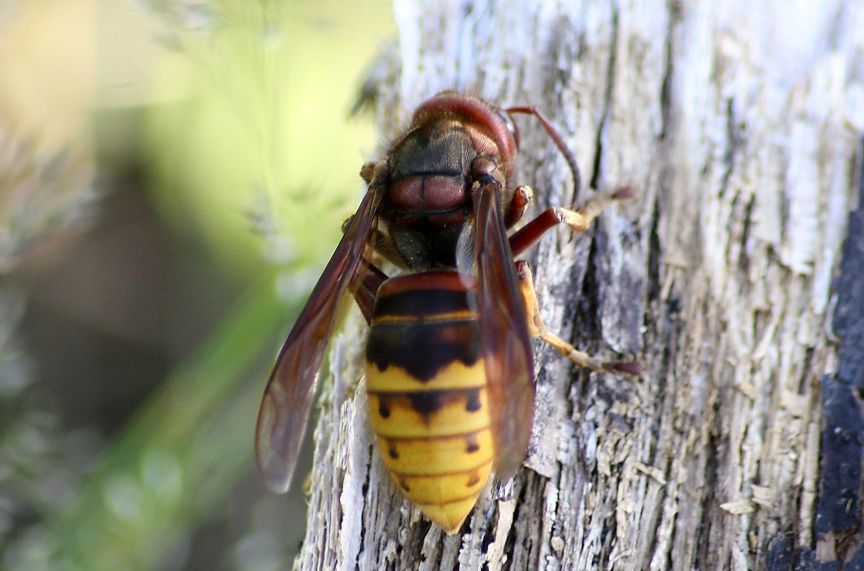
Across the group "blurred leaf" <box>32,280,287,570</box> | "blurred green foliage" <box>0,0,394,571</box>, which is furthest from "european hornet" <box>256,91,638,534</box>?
"blurred leaf" <box>32,280,287,570</box>

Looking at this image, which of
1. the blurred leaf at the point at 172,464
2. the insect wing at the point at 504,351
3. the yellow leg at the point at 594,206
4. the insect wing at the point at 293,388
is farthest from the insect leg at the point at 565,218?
the blurred leaf at the point at 172,464

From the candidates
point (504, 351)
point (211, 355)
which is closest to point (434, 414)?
point (504, 351)

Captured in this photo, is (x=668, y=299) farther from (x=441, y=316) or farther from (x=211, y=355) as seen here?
(x=211, y=355)

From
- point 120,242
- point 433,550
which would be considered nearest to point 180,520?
point 433,550

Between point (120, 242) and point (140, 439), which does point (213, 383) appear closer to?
point (140, 439)

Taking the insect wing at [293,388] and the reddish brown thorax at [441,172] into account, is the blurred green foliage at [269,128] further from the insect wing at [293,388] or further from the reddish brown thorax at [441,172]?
the insect wing at [293,388]

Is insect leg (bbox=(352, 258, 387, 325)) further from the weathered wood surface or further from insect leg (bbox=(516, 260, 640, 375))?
insect leg (bbox=(516, 260, 640, 375))
